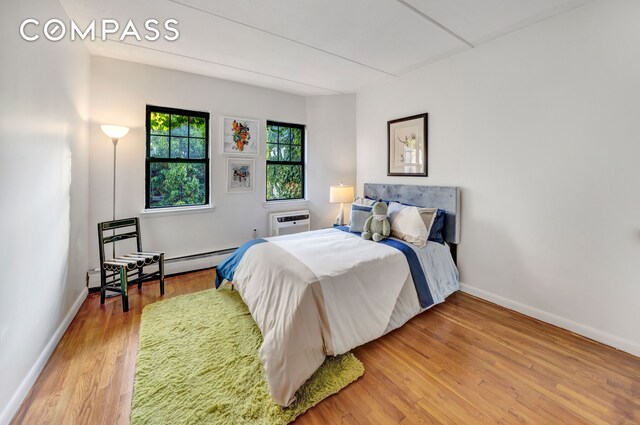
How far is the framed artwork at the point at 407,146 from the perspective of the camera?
3.30m

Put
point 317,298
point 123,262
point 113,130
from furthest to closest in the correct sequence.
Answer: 1. point 113,130
2. point 123,262
3. point 317,298

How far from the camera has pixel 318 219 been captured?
14.8 feet

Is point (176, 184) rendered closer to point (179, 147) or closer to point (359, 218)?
point (179, 147)

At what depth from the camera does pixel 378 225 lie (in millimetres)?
2873

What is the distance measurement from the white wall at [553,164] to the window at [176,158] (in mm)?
3014

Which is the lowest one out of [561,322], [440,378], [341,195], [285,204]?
[440,378]

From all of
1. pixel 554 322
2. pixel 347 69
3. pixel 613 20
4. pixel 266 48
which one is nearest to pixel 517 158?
pixel 613 20

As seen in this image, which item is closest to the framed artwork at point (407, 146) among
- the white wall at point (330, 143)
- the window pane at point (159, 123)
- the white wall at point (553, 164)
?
the white wall at point (553, 164)

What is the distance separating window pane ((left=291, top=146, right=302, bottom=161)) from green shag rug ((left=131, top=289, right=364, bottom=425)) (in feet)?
8.87

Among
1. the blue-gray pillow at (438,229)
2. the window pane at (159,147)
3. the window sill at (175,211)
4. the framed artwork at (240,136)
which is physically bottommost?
the blue-gray pillow at (438,229)

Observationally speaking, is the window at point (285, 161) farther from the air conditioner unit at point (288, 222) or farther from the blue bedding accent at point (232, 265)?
the blue bedding accent at point (232, 265)

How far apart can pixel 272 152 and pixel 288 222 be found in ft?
3.72

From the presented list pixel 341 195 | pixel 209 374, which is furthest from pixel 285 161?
pixel 209 374

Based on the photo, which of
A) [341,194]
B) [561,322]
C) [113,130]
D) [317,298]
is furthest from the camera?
[341,194]
